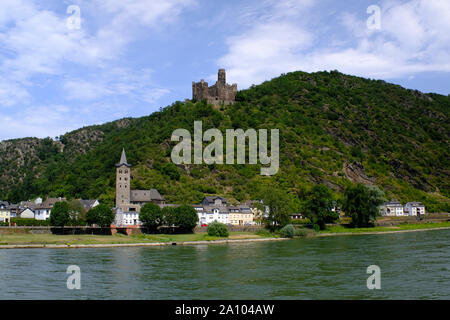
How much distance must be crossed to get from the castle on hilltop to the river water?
110m

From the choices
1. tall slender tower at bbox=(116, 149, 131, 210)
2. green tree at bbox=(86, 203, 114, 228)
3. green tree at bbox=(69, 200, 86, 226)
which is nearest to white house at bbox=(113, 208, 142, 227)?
tall slender tower at bbox=(116, 149, 131, 210)

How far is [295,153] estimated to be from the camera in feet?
467

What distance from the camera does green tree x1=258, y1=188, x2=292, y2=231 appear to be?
89875mm

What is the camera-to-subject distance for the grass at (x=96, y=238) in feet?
226

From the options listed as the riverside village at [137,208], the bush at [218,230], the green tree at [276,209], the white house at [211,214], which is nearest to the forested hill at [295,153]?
the riverside village at [137,208]

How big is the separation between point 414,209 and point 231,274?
99.8 metres

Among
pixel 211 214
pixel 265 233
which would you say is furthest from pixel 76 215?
pixel 265 233

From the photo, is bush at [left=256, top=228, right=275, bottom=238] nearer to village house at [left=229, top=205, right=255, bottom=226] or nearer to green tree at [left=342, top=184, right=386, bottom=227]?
village house at [left=229, top=205, right=255, bottom=226]

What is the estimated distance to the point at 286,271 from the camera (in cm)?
4278

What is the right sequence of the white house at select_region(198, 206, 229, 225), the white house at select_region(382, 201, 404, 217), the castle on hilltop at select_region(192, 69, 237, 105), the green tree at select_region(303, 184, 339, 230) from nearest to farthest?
the green tree at select_region(303, 184, 339, 230) < the white house at select_region(198, 206, 229, 225) < the white house at select_region(382, 201, 404, 217) < the castle on hilltop at select_region(192, 69, 237, 105)

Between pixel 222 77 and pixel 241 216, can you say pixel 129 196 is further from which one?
pixel 222 77

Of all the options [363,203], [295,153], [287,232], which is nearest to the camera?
[287,232]
